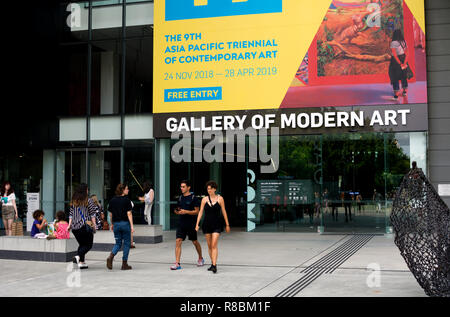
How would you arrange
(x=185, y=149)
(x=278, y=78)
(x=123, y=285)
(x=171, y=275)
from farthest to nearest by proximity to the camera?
(x=185, y=149), (x=278, y=78), (x=171, y=275), (x=123, y=285)

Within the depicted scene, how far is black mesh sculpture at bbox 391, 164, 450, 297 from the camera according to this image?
7012mm

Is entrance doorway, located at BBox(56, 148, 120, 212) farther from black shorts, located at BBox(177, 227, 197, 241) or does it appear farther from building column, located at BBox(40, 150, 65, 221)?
black shorts, located at BBox(177, 227, 197, 241)

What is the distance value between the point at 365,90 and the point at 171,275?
10.7m

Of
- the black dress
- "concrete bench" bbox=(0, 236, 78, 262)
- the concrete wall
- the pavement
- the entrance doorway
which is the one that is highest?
the concrete wall

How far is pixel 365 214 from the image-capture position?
18.1 metres

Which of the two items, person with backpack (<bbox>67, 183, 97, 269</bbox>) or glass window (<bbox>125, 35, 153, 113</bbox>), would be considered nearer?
person with backpack (<bbox>67, 183, 97, 269</bbox>)

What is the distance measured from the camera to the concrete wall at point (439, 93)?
17.4 metres

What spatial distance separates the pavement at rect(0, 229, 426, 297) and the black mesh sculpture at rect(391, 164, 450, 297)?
22.8 inches

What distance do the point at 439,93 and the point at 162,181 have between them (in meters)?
9.89

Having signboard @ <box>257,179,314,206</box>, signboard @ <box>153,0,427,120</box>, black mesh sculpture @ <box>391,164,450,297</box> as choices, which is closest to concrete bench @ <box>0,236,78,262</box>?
black mesh sculpture @ <box>391,164,450,297</box>

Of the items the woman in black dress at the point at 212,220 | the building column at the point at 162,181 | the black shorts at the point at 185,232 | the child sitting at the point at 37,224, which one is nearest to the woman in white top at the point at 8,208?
the child sitting at the point at 37,224

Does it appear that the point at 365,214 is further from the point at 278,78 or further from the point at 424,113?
the point at 278,78
